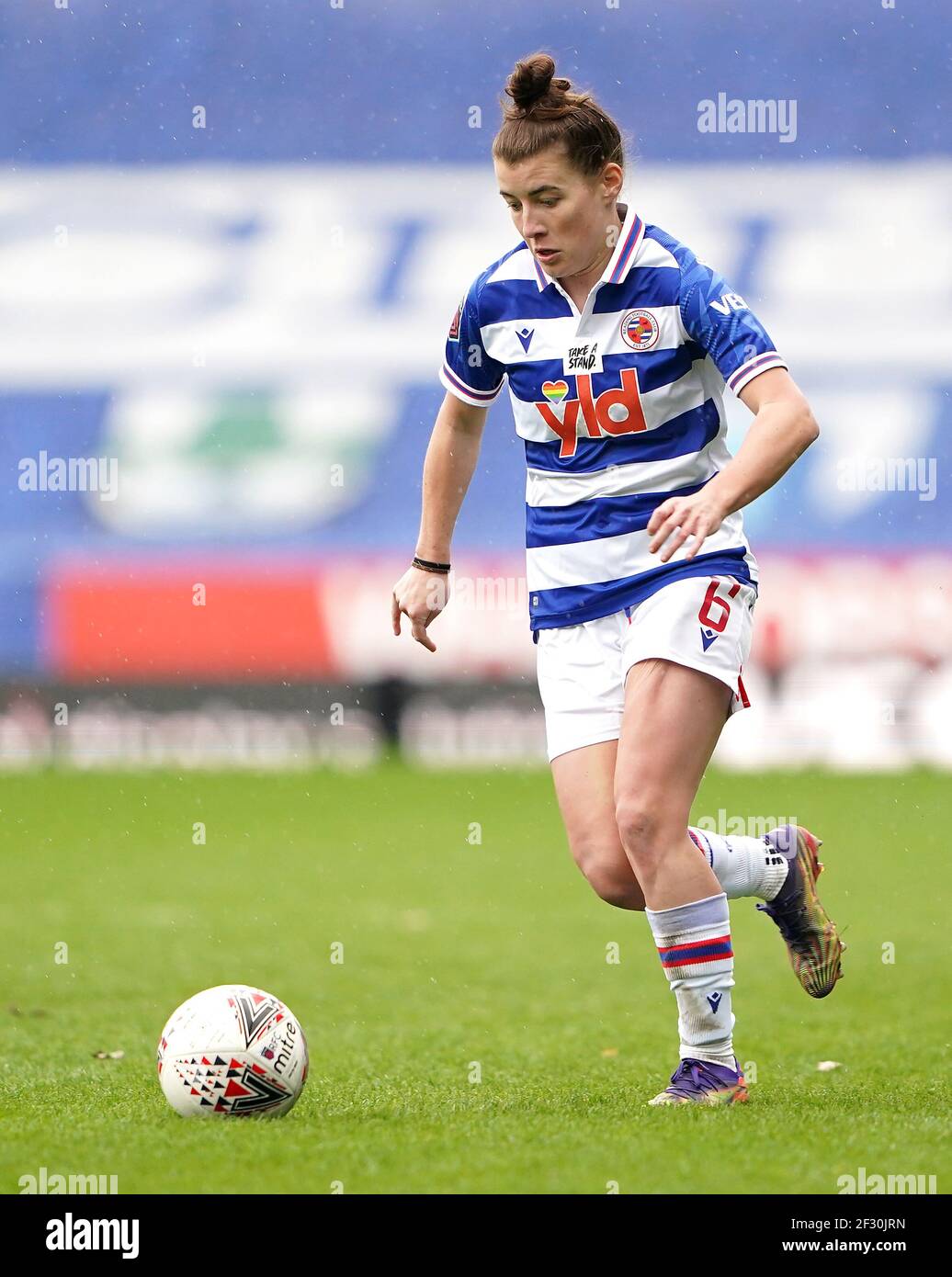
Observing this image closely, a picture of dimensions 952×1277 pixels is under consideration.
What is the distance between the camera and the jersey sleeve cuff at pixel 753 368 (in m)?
3.80

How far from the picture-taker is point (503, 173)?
3.98 m

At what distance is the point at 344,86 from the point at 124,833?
38.3ft

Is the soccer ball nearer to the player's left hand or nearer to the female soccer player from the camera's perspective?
the female soccer player

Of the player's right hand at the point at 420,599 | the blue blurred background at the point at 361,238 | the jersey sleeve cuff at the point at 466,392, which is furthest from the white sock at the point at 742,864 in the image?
the blue blurred background at the point at 361,238

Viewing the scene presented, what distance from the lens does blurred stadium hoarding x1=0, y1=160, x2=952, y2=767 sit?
16.2 meters

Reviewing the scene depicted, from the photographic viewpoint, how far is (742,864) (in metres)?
4.35

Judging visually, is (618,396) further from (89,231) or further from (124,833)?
(89,231)

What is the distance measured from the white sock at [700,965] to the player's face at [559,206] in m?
1.51

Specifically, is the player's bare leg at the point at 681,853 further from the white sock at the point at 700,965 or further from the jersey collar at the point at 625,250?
the jersey collar at the point at 625,250
